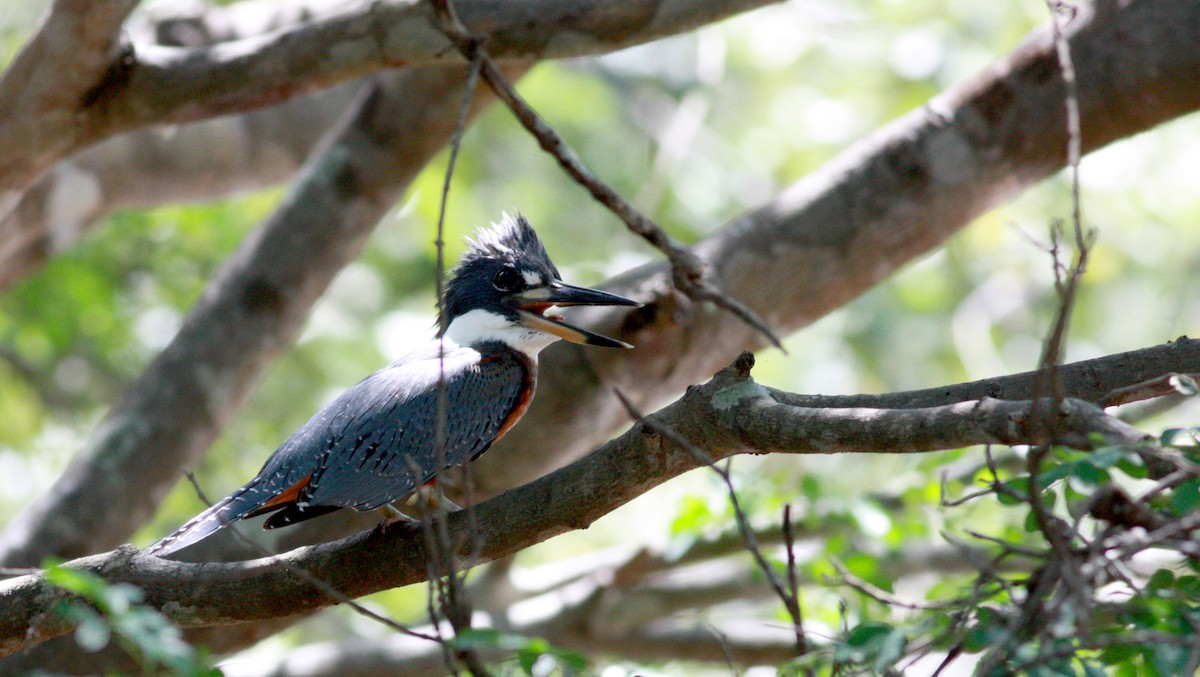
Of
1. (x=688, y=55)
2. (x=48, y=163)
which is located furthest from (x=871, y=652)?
(x=688, y=55)

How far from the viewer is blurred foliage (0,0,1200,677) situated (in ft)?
27.5

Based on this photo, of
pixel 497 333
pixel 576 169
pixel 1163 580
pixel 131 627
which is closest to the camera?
pixel 131 627

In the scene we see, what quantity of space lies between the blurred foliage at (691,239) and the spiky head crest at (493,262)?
93.1 inches

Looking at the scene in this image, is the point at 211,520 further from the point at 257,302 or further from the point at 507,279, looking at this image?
the point at 257,302

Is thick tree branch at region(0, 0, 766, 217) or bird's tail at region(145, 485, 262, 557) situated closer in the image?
bird's tail at region(145, 485, 262, 557)

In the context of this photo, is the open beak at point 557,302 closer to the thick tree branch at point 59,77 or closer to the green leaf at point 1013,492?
the green leaf at point 1013,492

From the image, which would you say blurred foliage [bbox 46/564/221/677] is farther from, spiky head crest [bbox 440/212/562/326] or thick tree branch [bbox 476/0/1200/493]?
thick tree branch [bbox 476/0/1200/493]

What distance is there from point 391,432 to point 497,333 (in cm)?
77

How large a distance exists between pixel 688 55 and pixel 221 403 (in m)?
7.03

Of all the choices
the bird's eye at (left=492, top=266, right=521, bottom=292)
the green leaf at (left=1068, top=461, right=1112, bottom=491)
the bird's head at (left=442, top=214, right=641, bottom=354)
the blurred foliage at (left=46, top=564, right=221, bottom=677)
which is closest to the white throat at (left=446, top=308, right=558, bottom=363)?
the bird's head at (left=442, top=214, right=641, bottom=354)

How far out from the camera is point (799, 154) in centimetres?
1011

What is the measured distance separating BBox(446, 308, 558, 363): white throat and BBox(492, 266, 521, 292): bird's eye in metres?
0.12

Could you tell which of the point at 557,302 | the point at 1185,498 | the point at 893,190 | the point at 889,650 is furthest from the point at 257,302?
the point at 1185,498

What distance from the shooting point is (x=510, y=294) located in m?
4.49
